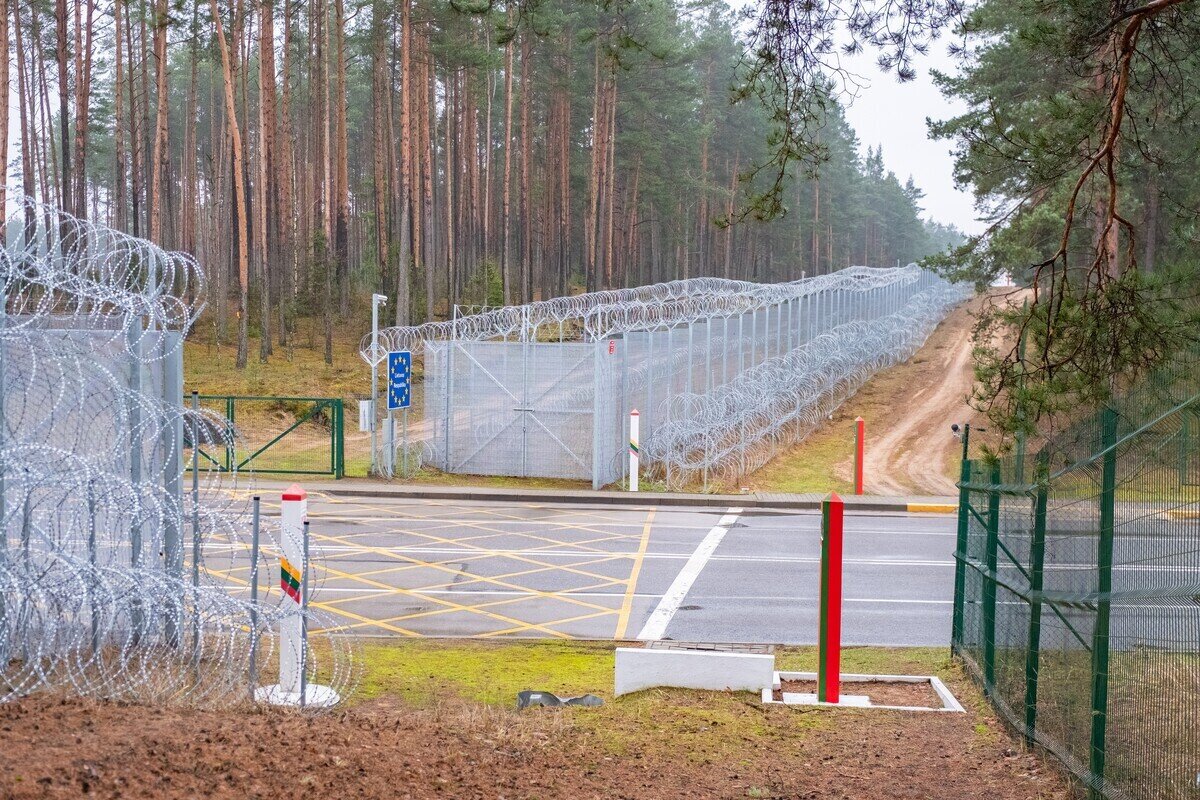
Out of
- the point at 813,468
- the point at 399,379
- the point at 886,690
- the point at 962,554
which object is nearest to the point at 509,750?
the point at 886,690

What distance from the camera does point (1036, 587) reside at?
6531mm

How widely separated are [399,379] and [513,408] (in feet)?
8.31

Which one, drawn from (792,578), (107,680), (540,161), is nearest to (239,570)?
(792,578)

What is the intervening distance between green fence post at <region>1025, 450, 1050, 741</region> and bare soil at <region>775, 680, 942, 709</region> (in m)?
1.46

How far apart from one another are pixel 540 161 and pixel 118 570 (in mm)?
63245

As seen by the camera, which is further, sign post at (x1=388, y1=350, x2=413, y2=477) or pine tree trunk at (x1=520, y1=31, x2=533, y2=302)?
pine tree trunk at (x1=520, y1=31, x2=533, y2=302)

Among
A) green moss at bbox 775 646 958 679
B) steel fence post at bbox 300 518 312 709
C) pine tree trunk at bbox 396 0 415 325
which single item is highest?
pine tree trunk at bbox 396 0 415 325

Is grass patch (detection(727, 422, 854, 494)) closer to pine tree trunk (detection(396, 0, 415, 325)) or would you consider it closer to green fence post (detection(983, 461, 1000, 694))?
pine tree trunk (detection(396, 0, 415, 325))

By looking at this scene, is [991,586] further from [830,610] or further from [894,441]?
[894,441]

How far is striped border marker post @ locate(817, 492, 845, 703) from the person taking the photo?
307 inches

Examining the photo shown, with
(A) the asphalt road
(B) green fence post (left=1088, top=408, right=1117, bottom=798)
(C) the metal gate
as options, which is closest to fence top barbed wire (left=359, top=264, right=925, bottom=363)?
(C) the metal gate

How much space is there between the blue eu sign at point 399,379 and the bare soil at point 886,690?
534 inches

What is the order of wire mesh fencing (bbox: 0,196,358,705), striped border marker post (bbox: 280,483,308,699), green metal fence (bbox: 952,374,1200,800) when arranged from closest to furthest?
green metal fence (bbox: 952,374,1200,800) < wire mesh fencing (bbox: 0,196,358,705) < striped border marker post (bbox: 280,483,308,699)

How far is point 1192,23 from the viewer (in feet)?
29.1
